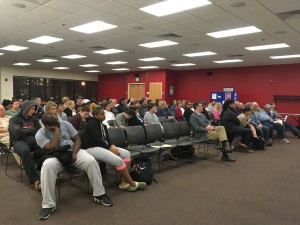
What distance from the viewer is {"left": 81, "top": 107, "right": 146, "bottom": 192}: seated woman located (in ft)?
11.2

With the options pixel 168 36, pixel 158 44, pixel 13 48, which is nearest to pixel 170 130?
pixel 168 36

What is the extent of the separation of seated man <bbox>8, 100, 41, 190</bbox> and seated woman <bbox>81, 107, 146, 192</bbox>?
0.81 metres

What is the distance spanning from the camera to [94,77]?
1922 cm

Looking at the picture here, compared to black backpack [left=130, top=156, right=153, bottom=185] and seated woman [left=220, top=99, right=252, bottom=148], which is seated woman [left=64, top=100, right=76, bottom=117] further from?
seated woman [left=220, top=99, right=252, bottom=148]

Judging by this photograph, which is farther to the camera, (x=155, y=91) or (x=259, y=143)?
(x=155, y=91)

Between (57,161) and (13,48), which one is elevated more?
(13,48)

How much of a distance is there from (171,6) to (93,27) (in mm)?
2305

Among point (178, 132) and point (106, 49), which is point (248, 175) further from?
point (106, 49)

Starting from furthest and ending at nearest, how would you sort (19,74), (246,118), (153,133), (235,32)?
(19,74), (246,118), (235,32), (153,133)

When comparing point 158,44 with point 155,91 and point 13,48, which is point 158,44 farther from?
point 155,91

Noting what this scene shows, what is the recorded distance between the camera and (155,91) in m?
14.9

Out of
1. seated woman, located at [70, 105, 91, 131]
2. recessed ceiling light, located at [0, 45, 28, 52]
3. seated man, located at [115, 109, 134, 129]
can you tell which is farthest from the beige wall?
seated woman, located at [70, 105, 91, 131]

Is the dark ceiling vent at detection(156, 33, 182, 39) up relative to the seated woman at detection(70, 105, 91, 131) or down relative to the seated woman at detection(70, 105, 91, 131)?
up

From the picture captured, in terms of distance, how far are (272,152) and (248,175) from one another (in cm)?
243
